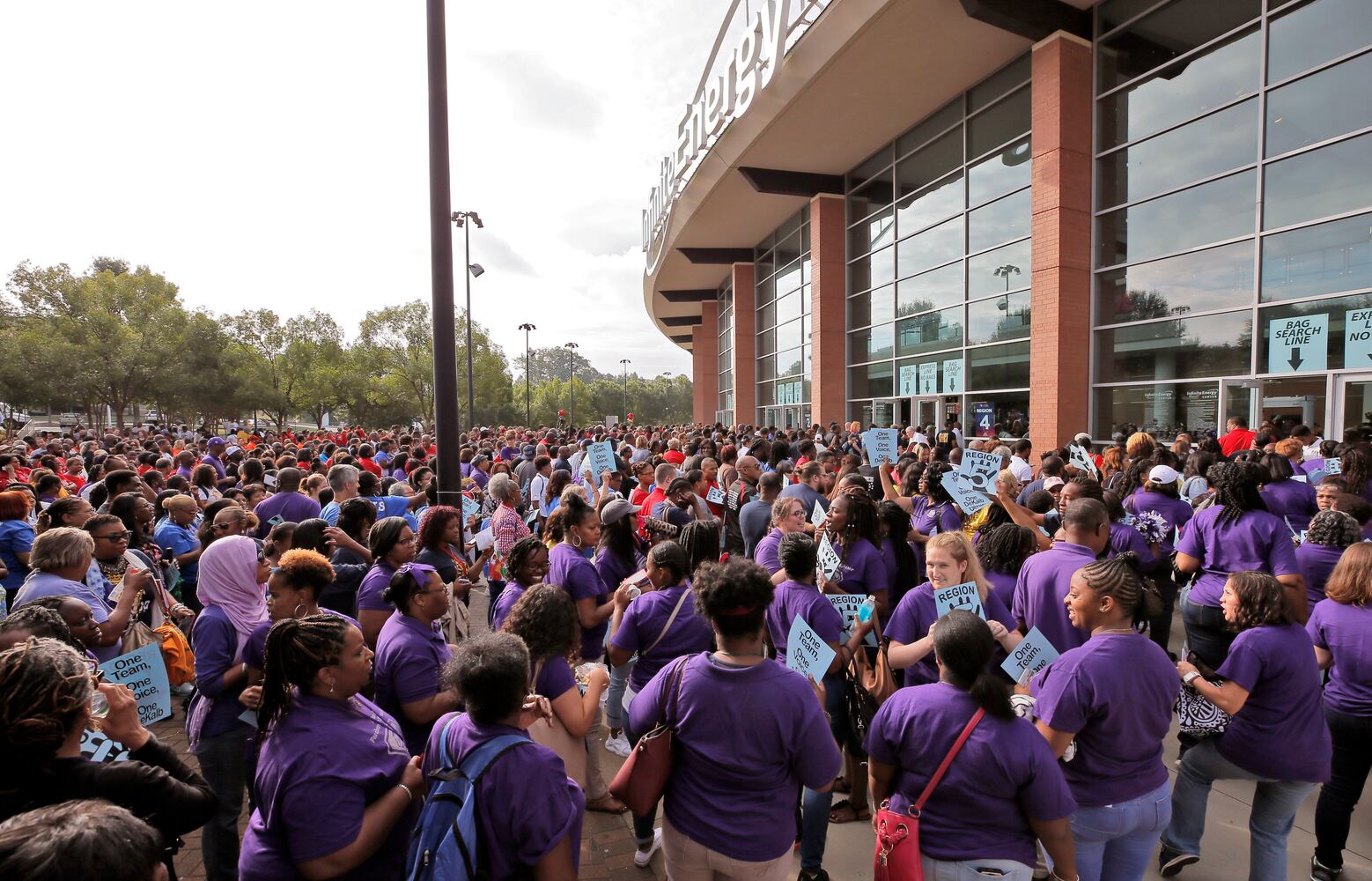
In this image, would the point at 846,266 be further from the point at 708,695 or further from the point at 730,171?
the point at 708,695

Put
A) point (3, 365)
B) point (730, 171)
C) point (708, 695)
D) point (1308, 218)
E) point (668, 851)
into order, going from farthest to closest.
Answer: point (3, 365) → point (730, 171) → point (1308, 218) → point (668, 851) → point (708, 695)

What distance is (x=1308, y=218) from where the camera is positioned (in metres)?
9.55

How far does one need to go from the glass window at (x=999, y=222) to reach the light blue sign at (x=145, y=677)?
1496 centimetres

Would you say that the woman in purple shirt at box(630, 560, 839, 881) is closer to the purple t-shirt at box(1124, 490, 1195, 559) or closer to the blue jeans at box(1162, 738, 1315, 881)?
the blue jeans at box(1162, 738, 1315, 881)

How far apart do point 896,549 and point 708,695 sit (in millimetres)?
2633

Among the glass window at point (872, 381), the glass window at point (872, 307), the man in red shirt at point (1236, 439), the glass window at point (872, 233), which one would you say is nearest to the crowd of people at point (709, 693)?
the man in red shirt at point (1236, 439)

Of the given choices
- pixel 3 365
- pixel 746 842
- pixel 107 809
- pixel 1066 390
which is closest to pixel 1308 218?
pixel 1066 390

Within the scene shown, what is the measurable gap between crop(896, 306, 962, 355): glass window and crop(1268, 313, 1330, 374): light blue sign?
598 centimetres

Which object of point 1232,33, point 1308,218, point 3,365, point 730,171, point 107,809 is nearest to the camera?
point 107,809

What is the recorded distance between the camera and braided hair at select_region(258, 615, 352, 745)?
209 centimetres

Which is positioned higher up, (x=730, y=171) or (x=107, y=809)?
(x=730, y=171)

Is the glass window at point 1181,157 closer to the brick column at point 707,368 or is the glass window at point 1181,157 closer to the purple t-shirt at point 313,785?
the purple t-shirt at point 313,785

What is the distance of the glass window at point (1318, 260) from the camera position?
903 centimetres

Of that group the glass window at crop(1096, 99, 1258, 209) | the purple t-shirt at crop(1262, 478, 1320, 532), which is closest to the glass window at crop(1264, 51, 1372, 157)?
the glass window at crop(1096, 99, 1258, 209)
